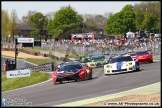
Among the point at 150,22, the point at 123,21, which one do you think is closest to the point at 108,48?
the point at 123,21

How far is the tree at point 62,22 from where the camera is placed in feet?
200

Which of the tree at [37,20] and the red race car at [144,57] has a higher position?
the tree at [37,20]

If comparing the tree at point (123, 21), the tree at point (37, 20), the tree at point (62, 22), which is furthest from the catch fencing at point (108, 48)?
→ the tree at point (123, 21)

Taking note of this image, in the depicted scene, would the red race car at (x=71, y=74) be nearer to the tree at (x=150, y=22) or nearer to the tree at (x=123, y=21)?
the tree at (x=123, y=21)

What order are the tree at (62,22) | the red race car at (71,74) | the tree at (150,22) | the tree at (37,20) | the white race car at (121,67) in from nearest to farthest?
the red race car at (71,74) → the white race car at (121,67) → the tree at (37,20) → the tree at (62,22) → the tree at (150,22)

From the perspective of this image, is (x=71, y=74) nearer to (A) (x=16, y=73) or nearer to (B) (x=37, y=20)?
(A) (x=16, y=73)

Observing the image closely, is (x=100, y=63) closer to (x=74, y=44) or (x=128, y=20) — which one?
(x=74, y=44)

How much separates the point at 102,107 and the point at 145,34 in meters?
65.4

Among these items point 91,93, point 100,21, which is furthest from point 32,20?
→ point 100,21

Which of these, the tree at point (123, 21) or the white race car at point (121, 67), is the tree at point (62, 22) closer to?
the tree at point (123, 21)

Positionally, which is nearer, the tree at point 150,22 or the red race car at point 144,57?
the red race car at point 144,57

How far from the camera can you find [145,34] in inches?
3000

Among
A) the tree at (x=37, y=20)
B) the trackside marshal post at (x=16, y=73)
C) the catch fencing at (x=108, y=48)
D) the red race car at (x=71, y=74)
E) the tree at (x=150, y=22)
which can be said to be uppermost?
the tree at (x=150, y=22)

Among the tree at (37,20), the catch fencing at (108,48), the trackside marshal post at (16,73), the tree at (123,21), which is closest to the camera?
the trackside marshal post at (16,73)
